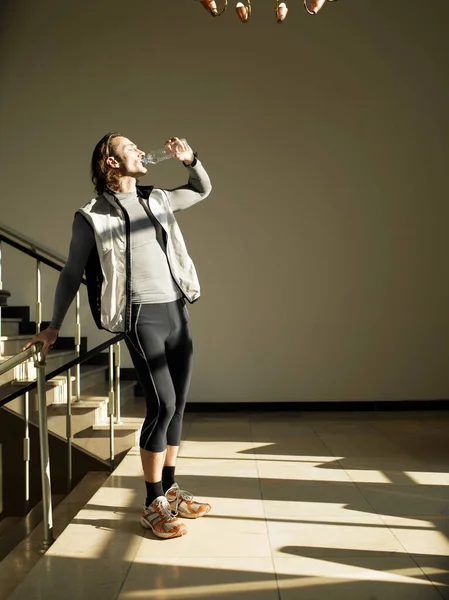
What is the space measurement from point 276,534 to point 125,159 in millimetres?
1374

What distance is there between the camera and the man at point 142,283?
7.27 ft

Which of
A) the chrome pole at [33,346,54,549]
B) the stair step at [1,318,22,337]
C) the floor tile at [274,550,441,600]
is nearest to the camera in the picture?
the floor tile at [274,550,441,600]

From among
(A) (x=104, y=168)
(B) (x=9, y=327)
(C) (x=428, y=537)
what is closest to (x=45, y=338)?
(A) (x=104, y=168)

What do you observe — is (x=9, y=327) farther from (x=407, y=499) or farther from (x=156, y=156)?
(x=407, y=499)

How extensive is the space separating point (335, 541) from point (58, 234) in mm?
4063

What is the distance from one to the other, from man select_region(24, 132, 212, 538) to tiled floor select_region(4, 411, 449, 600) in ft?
0.68

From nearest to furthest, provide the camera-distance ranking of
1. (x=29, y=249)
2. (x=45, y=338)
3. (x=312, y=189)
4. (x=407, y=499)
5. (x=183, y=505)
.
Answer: (x=45, y=338), (x=183, y=505), (x=407, y=499), (x=29, y=249), (x=312, y=189)

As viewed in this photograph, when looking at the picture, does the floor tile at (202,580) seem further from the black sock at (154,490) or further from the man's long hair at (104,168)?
the man's long hair at (104,168)

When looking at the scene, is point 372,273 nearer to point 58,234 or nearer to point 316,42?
point 316,42

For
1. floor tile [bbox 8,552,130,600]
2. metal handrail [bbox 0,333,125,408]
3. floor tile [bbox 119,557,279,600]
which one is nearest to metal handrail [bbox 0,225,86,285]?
metal handrail [bbox 0,333,125,408]

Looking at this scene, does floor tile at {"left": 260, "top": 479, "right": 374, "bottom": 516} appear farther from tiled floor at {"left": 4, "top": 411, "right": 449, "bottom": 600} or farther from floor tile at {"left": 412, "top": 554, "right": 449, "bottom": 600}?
floor tile at {"left": 412, "top": 554, "right": 449, "bottom": 600}

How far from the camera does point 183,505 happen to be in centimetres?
246

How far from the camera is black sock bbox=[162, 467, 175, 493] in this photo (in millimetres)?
2455

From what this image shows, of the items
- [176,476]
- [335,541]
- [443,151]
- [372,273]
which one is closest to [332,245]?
[372,273]
